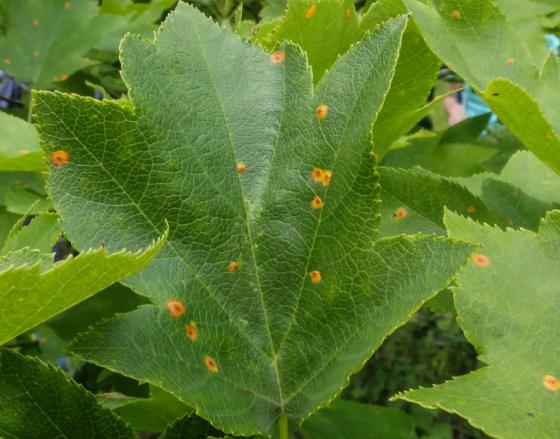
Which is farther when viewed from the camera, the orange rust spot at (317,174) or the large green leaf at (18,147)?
the large green leaf at (18,147)

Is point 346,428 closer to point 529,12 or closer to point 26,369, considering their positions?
point 26,369

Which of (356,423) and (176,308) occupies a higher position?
(176,308)

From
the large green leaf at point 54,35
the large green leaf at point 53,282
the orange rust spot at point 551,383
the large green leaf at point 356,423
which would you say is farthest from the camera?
the large green leaf at point 54,35

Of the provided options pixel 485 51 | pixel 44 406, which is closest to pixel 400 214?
pixel 485 51

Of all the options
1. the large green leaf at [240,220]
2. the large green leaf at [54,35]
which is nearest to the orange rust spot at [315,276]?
the large green leaf at [240,220]

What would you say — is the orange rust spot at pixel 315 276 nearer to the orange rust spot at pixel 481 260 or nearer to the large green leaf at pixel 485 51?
the orange rust spot at pixel 481 260

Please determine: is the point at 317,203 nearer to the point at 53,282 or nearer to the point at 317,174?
the point at 317,174

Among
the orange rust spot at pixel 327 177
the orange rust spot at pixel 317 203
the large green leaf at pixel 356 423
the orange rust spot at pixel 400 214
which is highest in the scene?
the orange rust spot at pixel 327 177

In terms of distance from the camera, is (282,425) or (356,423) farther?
(356,423)
